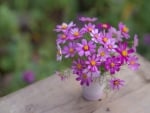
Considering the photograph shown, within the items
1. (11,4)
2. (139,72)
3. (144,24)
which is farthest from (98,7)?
(139,72)

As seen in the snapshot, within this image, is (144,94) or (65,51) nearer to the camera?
(65,51)

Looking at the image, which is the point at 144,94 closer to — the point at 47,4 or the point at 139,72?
the point at 139,72

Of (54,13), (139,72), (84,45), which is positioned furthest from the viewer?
(54,13)

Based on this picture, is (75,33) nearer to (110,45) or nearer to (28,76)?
(110,45)

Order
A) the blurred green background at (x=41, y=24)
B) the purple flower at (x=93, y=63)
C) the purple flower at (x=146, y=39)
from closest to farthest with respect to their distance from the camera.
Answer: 1. the purple flower at (x=93, y=63)
2. the blurred green background at (x=41, y=24)
3. the purple flower at (x=146, y=39)

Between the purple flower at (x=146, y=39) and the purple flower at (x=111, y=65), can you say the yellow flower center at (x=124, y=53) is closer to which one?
the purple flower at (x=111, y=65)

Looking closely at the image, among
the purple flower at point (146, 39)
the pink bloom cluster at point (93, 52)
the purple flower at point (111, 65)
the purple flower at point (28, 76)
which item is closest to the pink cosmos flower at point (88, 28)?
the pink bloom cluster at point (93, 52)

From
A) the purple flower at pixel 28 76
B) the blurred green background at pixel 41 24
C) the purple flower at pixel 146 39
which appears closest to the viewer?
the purple flower at pixel 28 76
